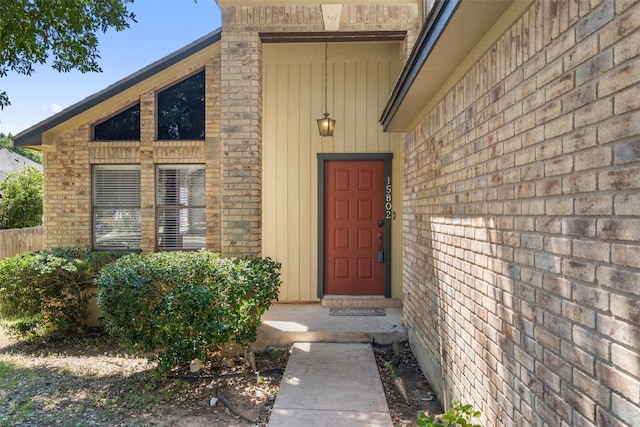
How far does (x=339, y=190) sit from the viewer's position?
652 centimetres

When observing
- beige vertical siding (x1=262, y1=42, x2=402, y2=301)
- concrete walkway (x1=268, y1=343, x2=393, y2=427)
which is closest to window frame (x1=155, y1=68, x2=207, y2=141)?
beige vertical siding (x1=262, y1=42, x2=402, y2=301)

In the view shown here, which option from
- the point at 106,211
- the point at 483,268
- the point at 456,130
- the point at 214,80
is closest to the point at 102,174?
the point at 106,211

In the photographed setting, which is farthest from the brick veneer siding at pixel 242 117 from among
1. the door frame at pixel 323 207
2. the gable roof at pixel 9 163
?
the gable roof at pixel 9 163

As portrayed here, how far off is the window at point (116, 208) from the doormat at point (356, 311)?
3.34m

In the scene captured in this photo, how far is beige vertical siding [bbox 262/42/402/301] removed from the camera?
6477mm

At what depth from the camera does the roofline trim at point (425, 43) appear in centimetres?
228

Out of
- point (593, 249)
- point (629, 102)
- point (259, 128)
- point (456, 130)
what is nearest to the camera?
point (629, 102)

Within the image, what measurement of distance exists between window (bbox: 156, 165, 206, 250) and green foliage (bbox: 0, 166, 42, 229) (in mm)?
10101

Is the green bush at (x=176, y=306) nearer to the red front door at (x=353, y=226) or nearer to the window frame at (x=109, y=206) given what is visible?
the window frame at (x=109, y=206)

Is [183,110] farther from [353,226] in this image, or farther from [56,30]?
[353,226]

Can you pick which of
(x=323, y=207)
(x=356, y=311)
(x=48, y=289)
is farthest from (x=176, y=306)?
(x=323, y=207)

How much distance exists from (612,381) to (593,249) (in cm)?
46

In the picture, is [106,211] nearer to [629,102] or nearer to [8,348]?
[8,348]

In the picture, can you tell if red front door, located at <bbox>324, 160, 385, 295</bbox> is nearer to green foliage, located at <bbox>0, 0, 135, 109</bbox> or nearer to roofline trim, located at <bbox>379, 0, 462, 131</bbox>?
roofline trim, located at <bbox>379, 0, 462, 131</bbox>
